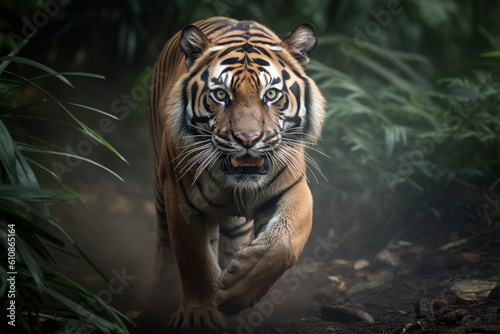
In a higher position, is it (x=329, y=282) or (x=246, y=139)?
(x=246, y=139)

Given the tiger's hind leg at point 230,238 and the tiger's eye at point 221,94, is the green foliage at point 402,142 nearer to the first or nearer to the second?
the tiger's hind leg at point 230,238

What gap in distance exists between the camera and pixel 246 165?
3285 mm

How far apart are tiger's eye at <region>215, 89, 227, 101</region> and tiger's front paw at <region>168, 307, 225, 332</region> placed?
1407 mm

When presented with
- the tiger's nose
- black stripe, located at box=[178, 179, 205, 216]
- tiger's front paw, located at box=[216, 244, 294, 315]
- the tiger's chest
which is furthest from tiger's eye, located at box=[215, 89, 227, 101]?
tiger's front paw, located at box=[216, 244, 294, 315]

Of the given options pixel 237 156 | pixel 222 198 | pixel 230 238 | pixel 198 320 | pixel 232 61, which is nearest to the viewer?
pixel 237 156

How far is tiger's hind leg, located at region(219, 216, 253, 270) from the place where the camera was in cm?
452

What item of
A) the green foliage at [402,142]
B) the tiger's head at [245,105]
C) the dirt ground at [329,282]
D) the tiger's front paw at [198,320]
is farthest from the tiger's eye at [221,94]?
the green foliage at [402,142]

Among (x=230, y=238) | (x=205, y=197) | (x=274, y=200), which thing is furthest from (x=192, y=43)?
(x=230, y=238)

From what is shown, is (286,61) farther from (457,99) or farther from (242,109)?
(457,99)

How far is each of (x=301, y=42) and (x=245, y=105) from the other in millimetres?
666

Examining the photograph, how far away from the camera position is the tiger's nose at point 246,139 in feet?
10.1

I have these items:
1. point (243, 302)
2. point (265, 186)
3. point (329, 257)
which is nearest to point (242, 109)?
point (265, 186)

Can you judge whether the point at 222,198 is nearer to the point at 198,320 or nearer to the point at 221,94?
the point at 221,94

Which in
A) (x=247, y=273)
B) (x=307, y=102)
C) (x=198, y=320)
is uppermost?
(x=307, y=102)
